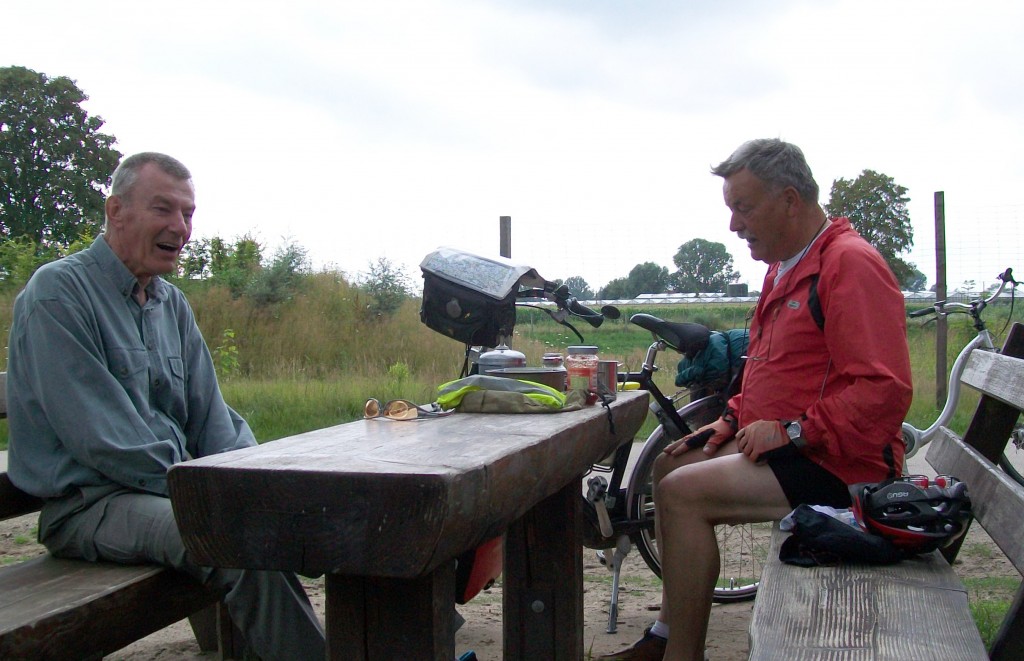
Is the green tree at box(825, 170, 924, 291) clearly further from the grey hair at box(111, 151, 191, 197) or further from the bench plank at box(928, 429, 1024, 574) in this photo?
the grey hair at box(111, 151, 191, 197)

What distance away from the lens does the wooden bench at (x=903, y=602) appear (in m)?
1.59

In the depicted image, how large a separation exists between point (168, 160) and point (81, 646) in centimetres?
138

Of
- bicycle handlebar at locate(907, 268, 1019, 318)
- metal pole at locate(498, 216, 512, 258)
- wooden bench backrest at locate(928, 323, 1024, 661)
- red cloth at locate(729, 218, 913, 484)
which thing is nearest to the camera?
wooden bench backrest at locate(928, 323, 1024, 661)

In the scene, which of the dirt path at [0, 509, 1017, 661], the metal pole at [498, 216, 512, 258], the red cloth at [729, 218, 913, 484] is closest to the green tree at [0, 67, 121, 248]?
the metal pole at [498, 216, 512, 258]

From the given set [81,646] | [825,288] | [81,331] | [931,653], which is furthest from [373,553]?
[825,288]

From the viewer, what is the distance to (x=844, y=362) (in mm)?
2463

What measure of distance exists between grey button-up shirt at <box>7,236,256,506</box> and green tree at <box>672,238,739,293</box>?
563 cm

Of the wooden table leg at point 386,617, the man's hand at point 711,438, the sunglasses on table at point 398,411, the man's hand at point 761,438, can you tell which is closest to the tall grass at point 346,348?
the man's hand at point 711,438

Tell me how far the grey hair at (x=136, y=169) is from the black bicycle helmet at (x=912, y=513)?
79.4 inches

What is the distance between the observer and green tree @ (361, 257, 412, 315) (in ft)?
41.0

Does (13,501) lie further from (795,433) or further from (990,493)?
(990,493)

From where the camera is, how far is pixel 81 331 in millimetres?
2303

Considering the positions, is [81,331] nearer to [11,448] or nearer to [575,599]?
[11,448]

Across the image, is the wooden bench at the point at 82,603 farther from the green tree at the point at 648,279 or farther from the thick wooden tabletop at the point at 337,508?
the green tree at the point at 648,279
